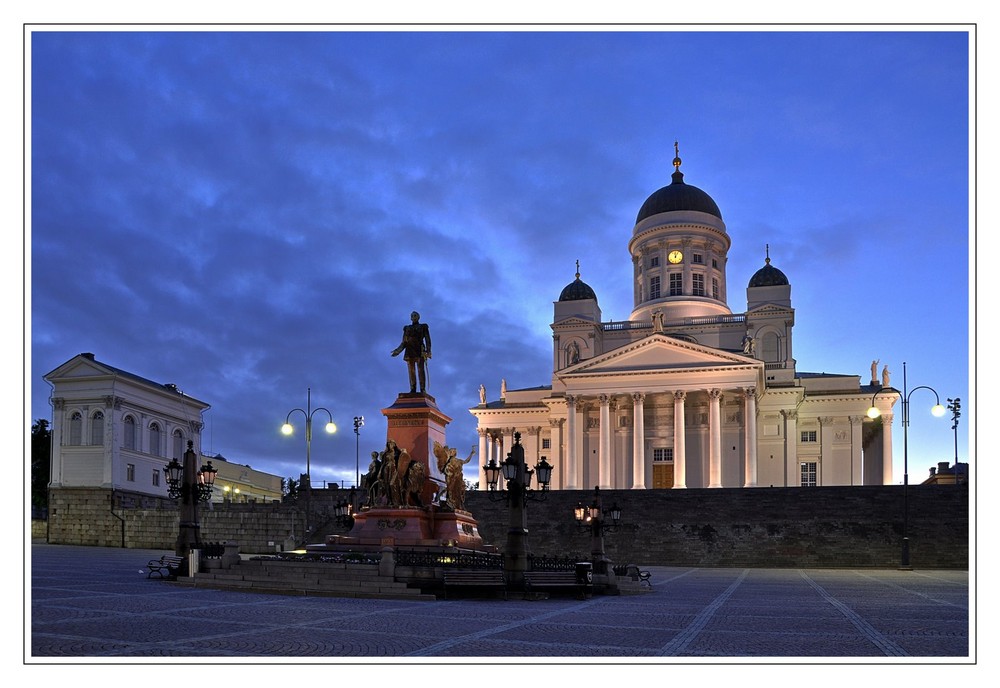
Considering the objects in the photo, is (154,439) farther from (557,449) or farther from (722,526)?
(722,526)

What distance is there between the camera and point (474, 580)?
74.0 feet

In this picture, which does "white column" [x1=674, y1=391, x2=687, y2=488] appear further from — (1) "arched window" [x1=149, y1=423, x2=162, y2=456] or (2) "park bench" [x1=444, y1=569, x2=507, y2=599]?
(2) "park bench" [x1=444, y1=569, x2=507, y2=599]

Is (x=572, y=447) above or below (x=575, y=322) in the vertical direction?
below


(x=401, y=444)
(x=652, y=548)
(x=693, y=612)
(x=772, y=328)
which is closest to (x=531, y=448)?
(x=772, y=328)

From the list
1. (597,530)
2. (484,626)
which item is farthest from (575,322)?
(484,626)

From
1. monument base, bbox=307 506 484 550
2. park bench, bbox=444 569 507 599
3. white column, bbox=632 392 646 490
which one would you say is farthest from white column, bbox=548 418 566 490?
park bench, bbox=444 569 507 599

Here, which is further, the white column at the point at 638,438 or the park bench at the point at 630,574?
the white column at the point at 638,438

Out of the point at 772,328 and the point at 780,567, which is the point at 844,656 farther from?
the point at 772,328

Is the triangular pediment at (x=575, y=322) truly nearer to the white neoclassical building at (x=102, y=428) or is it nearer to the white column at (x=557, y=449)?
the white column at (x=557, y=449)

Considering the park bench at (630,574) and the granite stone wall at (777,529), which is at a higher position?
the park bench at (630,574)

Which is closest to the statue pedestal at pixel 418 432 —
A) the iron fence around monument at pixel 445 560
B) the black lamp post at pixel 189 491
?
the iron fence around monument at pixel 445 560

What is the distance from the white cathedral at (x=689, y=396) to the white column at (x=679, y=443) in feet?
0.34

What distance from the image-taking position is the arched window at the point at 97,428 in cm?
6769

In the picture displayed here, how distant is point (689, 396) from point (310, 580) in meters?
54.3
